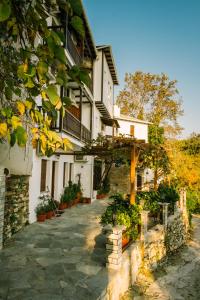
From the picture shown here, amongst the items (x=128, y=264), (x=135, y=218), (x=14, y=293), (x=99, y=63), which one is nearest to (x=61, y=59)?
(x=14, y=293)

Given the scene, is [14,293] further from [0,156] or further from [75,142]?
[75,142]

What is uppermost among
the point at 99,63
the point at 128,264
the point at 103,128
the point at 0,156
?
the point at 99,63

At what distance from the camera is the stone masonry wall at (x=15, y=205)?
7859 millimetres

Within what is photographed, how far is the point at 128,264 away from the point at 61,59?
20.5 ft

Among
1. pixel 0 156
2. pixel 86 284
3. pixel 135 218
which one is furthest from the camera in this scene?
pixel 135 218

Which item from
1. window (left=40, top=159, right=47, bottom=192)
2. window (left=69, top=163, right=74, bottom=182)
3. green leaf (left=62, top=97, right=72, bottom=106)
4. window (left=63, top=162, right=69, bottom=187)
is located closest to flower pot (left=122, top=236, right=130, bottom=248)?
window (left=40, top=159, right=47, bottom=192)

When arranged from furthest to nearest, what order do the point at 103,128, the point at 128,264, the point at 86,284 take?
the point at 103,128 < the point at 128,264 < the point at 86,284

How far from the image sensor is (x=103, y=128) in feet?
74.8

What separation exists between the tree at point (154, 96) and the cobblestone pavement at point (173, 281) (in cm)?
2556

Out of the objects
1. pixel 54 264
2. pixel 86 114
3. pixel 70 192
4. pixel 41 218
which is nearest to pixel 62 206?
pixel 70 192

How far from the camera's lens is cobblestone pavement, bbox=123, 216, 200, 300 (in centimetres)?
697

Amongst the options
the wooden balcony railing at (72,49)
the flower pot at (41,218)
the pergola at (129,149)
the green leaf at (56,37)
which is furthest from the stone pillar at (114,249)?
the wooden balcony railing at (72,49)

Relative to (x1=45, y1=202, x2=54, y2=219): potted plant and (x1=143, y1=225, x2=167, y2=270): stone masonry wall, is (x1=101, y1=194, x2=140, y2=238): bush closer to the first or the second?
(x1=143, y1=225, x2=167, y2=270): stone masonry wall

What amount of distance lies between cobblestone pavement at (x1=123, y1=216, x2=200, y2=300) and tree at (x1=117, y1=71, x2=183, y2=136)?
2556 centimetres
